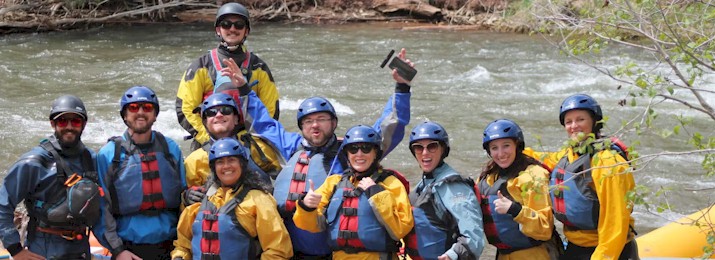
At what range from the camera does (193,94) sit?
550cm

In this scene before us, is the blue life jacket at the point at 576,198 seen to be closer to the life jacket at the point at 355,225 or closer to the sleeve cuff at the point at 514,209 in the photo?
the sleeve cuff at the point at 514,209

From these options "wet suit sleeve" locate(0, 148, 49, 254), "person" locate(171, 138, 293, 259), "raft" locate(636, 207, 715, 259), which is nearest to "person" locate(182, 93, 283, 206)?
"person" locate(171, 138, 293, 259)

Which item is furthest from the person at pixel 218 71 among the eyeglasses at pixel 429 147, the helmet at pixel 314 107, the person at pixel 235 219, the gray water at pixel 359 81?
the gray water at pixel 359 81

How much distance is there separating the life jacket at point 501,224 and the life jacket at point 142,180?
160 cm

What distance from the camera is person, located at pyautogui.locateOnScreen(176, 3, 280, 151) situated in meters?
5.45

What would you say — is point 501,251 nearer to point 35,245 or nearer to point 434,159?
point 434,159

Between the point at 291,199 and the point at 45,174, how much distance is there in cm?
121

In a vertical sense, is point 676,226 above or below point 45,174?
below

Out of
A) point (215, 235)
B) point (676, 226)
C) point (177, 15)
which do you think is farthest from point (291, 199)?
point (177, 15)

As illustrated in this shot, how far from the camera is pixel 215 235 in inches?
178

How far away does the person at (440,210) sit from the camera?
172 inches

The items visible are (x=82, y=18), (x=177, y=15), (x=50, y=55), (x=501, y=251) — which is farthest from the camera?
(x=177, y=15)

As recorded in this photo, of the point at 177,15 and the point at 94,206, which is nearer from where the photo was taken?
the point at 94,206

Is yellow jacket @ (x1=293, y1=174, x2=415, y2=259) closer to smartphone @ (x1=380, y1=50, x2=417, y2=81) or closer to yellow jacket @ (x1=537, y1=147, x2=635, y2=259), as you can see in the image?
smartphone @ (x1=380, y1=50, x2=417, y2=81)
